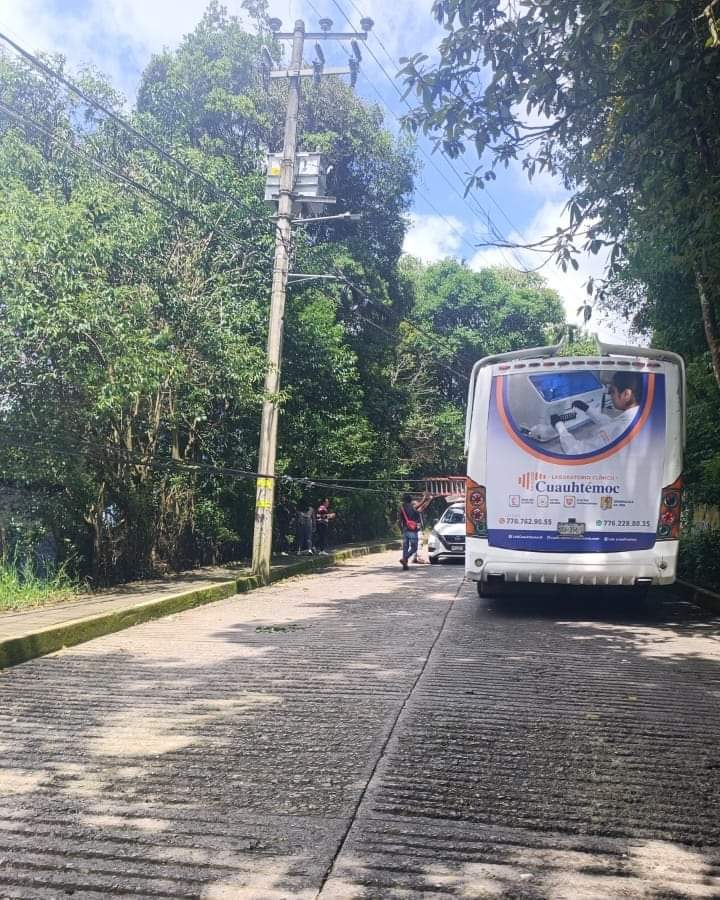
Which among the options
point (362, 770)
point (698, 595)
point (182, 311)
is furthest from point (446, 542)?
point (362, 770)

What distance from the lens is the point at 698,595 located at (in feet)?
42.0

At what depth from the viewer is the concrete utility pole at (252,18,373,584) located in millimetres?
15438

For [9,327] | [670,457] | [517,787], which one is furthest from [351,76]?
[517,787]

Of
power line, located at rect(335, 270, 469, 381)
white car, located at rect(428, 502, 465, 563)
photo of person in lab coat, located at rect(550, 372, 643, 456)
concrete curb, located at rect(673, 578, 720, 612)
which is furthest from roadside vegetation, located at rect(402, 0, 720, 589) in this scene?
power line, located at rect(335, 270, 469, 381)

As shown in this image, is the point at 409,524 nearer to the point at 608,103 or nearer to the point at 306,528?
the point at 306,528

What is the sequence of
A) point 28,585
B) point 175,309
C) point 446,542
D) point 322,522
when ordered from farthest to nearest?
point 322,522
point 446,542
point 175,309
point 28,585

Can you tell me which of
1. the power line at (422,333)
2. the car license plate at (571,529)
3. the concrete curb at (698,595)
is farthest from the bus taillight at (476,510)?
the power line at (422,333)

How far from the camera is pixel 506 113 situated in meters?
7.48

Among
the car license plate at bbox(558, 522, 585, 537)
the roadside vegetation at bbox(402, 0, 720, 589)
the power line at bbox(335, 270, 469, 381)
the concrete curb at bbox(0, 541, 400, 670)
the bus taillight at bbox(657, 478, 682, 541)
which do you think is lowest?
the concrete curb at bbox(0, 541, 400, 670)

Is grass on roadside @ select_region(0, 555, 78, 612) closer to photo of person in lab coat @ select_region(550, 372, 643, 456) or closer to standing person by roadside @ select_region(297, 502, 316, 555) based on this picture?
photo of person in lab coat @ select_region(550, 372, 643, 456)

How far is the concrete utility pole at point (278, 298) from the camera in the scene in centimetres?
1544

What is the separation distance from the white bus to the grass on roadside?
5632mm

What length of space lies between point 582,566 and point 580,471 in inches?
44.6

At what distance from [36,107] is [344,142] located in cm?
920
